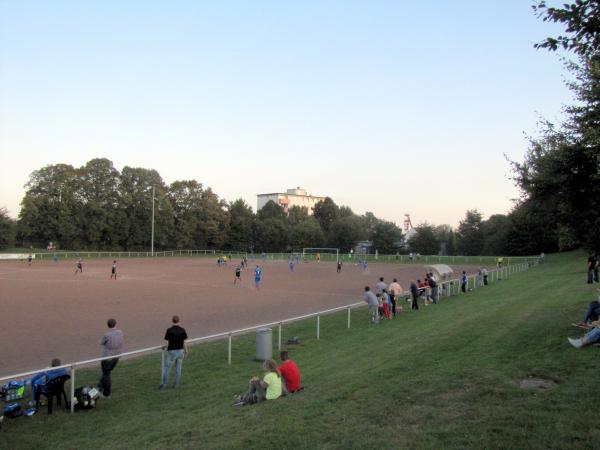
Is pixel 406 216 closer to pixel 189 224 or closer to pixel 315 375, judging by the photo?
pixel 189 224

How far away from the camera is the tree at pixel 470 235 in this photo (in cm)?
9144

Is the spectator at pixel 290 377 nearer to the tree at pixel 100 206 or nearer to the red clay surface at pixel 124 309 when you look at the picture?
the red clay surface at pixel 124 309

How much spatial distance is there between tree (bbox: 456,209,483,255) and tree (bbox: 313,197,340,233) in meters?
40.7

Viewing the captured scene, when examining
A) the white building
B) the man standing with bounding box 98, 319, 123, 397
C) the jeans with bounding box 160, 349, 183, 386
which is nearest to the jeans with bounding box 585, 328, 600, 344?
the jeans with bounding box 160, 349, 183, 386

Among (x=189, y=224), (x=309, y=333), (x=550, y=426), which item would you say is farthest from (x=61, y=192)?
(x=550, y=426)

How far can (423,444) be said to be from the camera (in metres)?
5.22

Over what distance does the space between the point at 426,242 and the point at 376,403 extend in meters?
87.2

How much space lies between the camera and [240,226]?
332ft

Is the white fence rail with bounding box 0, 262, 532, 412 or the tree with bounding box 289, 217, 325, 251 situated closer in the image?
the white fence rail with bounding box 0, 262, 532, 412

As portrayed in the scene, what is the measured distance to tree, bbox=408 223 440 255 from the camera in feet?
298

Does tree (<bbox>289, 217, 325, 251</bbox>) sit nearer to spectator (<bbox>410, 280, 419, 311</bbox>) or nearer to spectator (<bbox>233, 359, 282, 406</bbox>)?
spectator (<bbox>410, 280, 419, 311</bbox>)

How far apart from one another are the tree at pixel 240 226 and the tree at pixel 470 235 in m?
42.5

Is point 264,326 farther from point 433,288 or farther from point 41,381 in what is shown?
point 433,288

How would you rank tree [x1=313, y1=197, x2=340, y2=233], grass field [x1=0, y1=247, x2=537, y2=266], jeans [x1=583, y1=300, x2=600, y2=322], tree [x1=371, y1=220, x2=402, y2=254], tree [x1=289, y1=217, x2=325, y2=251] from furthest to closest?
tree [x1=313, y1=197, x2=340, y2=233] → tree [x1=289, y1=217, x2=325, y2=251] → tree [x1=371, y1=220, x2=402, y2=254] → grass field [x1=0, y1=247, x2=537, y2=266] → jeans [x1=583, y1=300, x2=600, y2=322]
